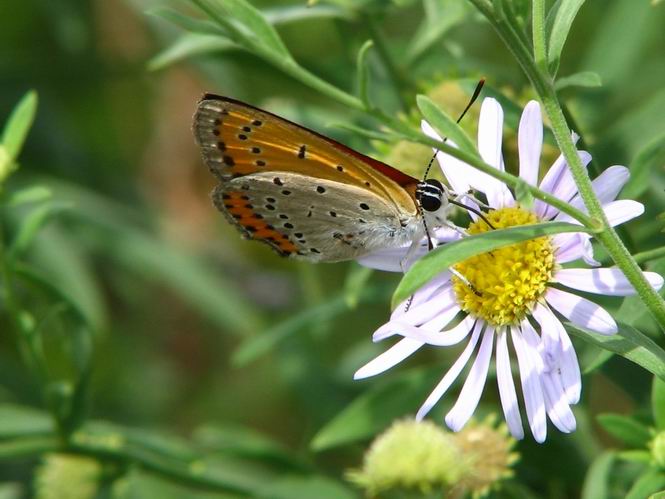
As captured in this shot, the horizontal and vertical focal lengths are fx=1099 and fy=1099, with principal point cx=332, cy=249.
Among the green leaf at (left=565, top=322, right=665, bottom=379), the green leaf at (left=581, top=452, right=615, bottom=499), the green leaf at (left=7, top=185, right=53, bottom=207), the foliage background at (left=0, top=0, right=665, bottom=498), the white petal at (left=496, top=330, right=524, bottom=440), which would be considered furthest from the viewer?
the foliage background at (left=0, top=0, right=665, bottom=498)

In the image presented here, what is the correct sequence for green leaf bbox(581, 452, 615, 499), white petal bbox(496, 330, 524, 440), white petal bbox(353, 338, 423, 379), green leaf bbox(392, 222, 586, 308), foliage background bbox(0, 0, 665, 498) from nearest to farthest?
green leaf bbox(392, 222, 586, 308)
white petal bbox(496, 330, 524, 440)
white petal bbox(353, 338, 423, 379)
green leaf bbox(581, 452, 615, 499)
foliage background bbox(0, 0, 665, 498)

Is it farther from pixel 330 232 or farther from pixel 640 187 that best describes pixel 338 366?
pixel 640 187

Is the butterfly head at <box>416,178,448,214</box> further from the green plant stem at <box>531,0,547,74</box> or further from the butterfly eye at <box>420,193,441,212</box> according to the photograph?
the green plant stem at <box>531,0,547,74</box>

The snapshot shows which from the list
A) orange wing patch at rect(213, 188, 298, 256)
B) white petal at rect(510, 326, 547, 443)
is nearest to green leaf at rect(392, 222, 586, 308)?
white petal at rect(510, 326, 547, 443)

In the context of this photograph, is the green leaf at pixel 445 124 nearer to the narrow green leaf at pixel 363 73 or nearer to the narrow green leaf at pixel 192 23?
the narrow green leaf at pixel 363 73

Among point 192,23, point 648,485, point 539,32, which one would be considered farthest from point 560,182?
point 192,23

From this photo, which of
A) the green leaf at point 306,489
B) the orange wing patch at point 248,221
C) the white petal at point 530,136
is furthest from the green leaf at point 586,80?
the green leaf at point 306,489

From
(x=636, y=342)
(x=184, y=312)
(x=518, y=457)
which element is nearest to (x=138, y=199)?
(x=184, y=312)
